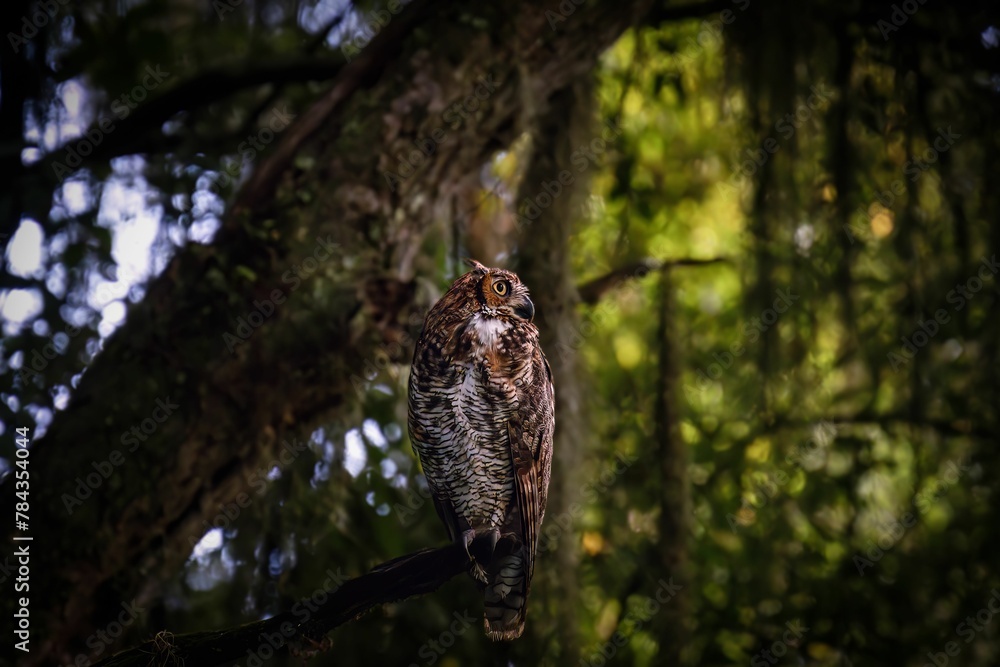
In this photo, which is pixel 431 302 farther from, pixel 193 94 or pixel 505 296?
pixel 193 94

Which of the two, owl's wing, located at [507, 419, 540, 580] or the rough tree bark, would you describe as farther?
the rough tree bark

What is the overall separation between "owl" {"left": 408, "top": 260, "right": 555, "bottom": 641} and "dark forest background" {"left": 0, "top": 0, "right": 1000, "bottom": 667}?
0.38 meters

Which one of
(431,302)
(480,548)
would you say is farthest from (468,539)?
(431,302)

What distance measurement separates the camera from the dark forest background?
257 centimetres

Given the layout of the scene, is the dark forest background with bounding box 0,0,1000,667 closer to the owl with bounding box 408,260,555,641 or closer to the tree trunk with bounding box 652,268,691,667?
the tree trunk with bounding box 652,268,691,667

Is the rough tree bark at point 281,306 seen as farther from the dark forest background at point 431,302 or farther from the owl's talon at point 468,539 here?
the owl's talon at point 468,539

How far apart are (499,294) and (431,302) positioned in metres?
1.23

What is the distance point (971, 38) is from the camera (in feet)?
9.83

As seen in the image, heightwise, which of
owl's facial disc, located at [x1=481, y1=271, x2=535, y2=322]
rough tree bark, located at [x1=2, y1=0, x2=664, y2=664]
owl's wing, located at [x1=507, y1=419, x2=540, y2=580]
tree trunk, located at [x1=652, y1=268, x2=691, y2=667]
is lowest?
tree trunk, located at [x1=652, y1=268, x2=691, y2=667]

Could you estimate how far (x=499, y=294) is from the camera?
1437mm

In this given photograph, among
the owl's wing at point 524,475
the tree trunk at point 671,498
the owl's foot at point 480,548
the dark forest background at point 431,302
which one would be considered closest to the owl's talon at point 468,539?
the owl's foot at point 480,548

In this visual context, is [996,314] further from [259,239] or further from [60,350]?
[60,350]

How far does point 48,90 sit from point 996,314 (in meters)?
3.42

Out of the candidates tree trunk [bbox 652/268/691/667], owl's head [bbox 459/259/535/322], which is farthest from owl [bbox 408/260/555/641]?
tree trunk [bbox 652/268/691/667]
